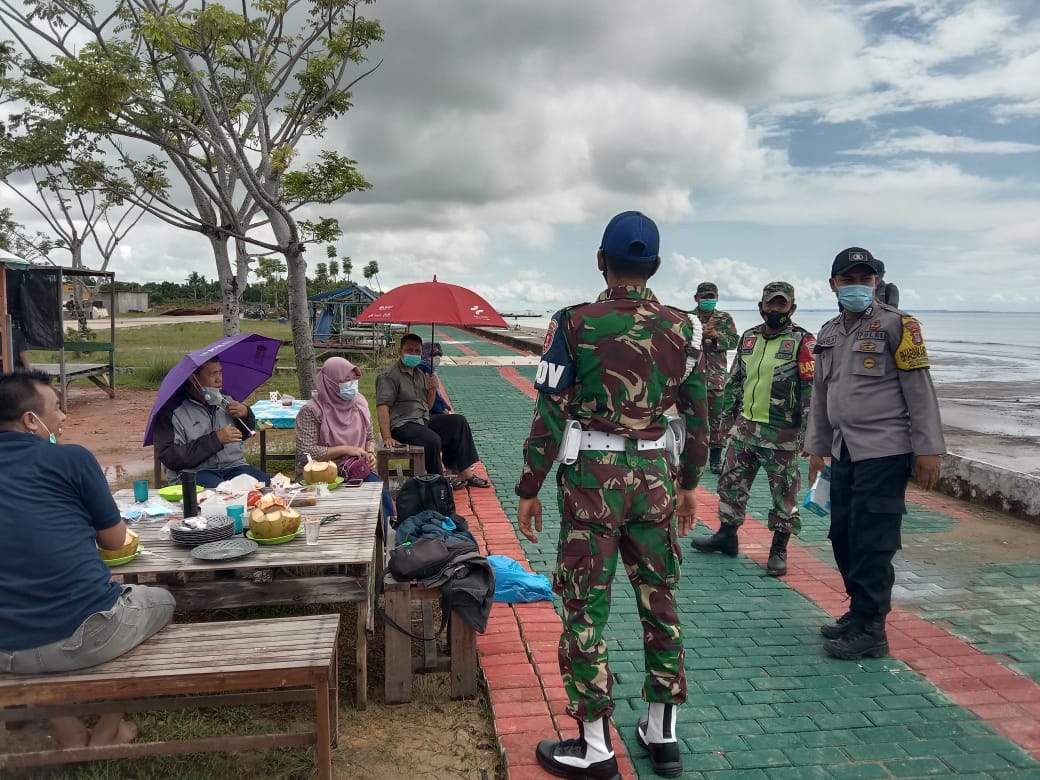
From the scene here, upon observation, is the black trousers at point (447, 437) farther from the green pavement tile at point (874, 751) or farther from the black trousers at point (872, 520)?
the green pavement tile at point (874, 751)

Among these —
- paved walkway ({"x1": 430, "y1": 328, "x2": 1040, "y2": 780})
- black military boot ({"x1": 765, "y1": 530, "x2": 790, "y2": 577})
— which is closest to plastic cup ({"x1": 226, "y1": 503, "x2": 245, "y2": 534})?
paved walkway ({"x1": 430, "y1": 328, "x2": 1040, "y2": 780})

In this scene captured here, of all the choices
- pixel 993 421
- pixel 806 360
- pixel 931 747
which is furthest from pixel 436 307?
pixel 993 421

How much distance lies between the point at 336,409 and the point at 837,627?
3681mm

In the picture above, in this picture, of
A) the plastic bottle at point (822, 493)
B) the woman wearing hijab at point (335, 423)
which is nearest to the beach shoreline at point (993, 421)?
the plastic bottle at point (822, 493)

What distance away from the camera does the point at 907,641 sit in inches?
147

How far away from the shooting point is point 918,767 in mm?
2703

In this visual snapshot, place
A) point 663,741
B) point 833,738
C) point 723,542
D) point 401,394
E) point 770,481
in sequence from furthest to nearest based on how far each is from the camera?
1. point 401,394
2. point 723,542
3. point 770,481
4. point 833,738
5. point 663,741

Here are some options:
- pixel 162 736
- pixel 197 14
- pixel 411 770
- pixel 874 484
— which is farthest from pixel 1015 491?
pixel 197 14

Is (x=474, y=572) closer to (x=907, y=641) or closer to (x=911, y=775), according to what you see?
(x=911, y=775)

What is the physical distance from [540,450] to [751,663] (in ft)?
6.09

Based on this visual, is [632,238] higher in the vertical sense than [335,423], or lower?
higher

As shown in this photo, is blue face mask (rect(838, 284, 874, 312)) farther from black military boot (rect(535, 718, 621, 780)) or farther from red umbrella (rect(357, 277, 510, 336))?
red umbrella (rect(357, 277, 510, 336))

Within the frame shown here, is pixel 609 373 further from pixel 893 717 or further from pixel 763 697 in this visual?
pixel 893 717

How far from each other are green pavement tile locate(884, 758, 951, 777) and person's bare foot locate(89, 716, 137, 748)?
2.97m
